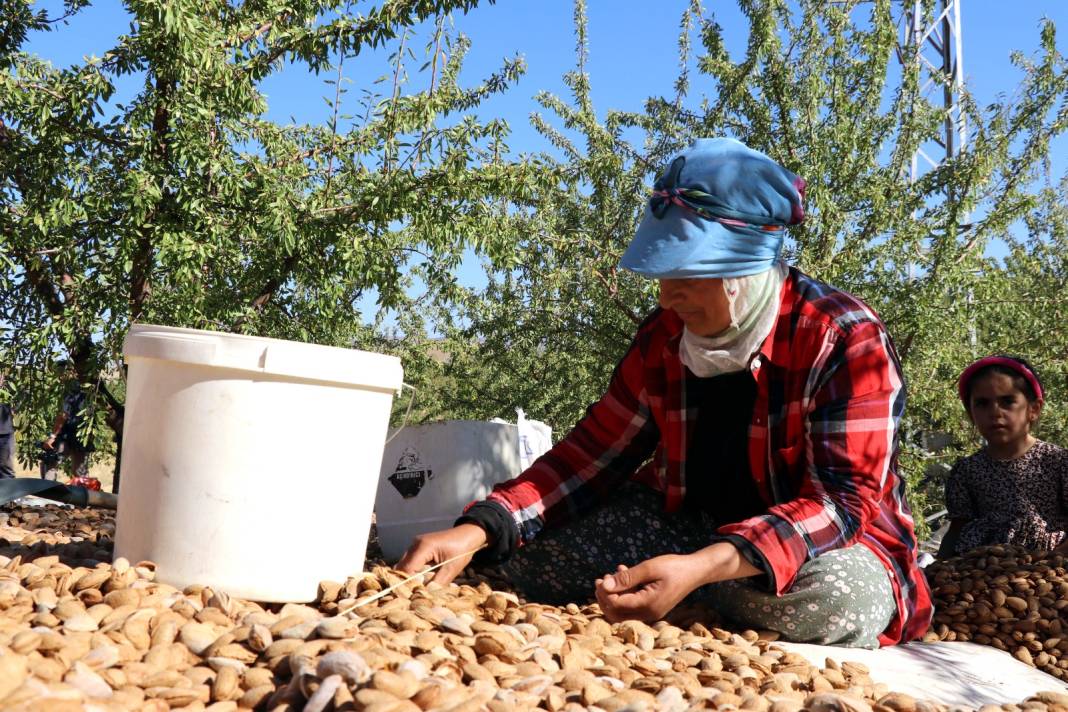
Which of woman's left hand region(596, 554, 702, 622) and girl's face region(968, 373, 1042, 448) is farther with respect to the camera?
girl's face region(968, 373, 1042, 448)

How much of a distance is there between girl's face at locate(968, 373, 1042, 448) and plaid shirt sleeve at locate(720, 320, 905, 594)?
77.9 inches

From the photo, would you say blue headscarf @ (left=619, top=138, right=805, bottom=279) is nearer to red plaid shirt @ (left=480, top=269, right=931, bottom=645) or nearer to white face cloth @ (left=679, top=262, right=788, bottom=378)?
white face cloth @ (left=679, top=262, right=788, bottom=378)

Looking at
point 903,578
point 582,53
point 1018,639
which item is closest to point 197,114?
point 582,53

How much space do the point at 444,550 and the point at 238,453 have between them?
65 centimetres

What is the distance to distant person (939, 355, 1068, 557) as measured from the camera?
3.95 m

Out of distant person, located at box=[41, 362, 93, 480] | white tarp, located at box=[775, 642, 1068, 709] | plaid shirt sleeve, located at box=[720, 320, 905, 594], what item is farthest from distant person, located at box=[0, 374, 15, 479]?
white tarp, located at box=[775, 642, 1068, 709]

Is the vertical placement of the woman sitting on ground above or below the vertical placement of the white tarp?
above

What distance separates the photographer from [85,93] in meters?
3.33

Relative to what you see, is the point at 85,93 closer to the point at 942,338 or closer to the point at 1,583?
the point at 1,583

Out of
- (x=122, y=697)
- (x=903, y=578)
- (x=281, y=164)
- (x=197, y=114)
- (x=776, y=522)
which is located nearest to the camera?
(x=122, y=697)

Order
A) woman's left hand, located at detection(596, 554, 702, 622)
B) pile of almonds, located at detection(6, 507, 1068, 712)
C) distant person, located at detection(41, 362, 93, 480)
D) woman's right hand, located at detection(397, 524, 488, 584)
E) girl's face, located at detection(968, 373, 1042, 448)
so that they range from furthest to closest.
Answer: girl's face, located at detection(968, 373, 1042, 448) → distant person, located at detection(41, 362, 93, 480) → woman's right hand, located at detection(397, 524, 488, 584) → woman's left hand, located at detection(596, 554, 702, 622) → pile of almonds, located at detection(6, 507, 1068, 712)

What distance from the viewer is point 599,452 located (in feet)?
9.19

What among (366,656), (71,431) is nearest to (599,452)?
(366,656)

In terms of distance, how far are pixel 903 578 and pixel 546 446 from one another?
5.37 feet
